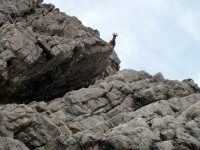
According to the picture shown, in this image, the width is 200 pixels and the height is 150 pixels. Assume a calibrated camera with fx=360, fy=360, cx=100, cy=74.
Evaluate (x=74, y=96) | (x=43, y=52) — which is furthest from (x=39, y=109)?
(x=43, y=52)

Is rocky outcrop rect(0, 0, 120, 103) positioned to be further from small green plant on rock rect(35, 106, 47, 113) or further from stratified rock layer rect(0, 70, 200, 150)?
stratified rock layer rect(0, 70, 200, 150)

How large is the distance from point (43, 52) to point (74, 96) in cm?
762

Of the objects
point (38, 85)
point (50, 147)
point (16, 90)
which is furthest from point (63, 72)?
point (50, 147)

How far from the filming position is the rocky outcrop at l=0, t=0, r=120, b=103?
155 feet

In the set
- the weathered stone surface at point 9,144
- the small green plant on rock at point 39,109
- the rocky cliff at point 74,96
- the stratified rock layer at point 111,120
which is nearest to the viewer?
the weathered stone surface at point 9,144

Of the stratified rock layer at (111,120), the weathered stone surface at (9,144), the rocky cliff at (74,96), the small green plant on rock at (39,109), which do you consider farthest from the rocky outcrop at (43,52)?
the weathered stone surface at (9,144)

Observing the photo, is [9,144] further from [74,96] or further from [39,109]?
[74,96]

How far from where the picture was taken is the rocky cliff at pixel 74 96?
34.4 meters

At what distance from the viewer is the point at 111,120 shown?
43094 mm

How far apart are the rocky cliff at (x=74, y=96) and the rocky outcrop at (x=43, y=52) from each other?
0.13m

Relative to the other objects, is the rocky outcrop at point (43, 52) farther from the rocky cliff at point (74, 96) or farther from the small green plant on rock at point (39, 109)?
the small green plant on rock at point (39, 109)

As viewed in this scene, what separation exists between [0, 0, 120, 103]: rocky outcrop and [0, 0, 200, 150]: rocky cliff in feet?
0.42

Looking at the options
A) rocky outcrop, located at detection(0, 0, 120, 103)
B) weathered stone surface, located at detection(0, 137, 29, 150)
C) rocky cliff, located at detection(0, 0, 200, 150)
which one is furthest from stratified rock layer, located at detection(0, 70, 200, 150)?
rocky outcrop, located at detection(0, 0, 120, 103)

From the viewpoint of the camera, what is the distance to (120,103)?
53.6 m
